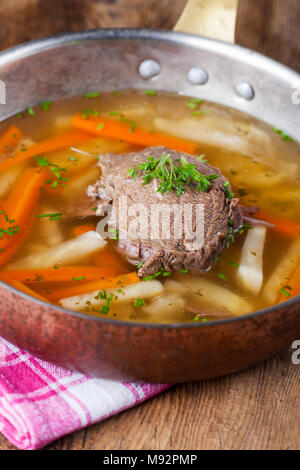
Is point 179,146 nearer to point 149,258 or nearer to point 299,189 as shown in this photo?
point 299,189

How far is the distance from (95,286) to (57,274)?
15 centimetres

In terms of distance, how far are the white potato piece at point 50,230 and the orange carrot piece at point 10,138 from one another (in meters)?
0.47

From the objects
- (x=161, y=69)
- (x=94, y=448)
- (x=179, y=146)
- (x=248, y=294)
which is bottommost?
(x=94, y=448)

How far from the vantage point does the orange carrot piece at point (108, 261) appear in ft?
7.19

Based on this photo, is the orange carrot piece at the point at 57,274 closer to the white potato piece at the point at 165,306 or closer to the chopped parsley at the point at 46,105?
the white potato piece at the point at 165,306

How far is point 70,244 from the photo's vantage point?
2.25 metres

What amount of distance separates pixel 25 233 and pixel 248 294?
2.84ft

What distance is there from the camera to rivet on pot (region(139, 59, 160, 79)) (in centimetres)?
315

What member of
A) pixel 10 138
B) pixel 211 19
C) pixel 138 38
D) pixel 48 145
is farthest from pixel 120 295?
pixel 211 19

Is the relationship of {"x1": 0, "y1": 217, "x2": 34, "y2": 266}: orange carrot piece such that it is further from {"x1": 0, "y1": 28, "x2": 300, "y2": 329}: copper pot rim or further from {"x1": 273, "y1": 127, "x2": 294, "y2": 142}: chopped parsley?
{"x1": 273, "y1": 127, "x2": 294, "y2": 142}: chopped parsley

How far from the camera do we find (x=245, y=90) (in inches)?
120

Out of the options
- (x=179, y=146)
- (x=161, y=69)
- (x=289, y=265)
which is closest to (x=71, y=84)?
(x=161, y=69)

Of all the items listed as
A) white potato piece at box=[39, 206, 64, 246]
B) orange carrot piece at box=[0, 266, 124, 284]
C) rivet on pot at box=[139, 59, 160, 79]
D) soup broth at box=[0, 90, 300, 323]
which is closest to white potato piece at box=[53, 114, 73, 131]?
soup broth at box=[0, 90, 300, 323]

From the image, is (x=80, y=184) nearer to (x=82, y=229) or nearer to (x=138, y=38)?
(x=82, y=229)
